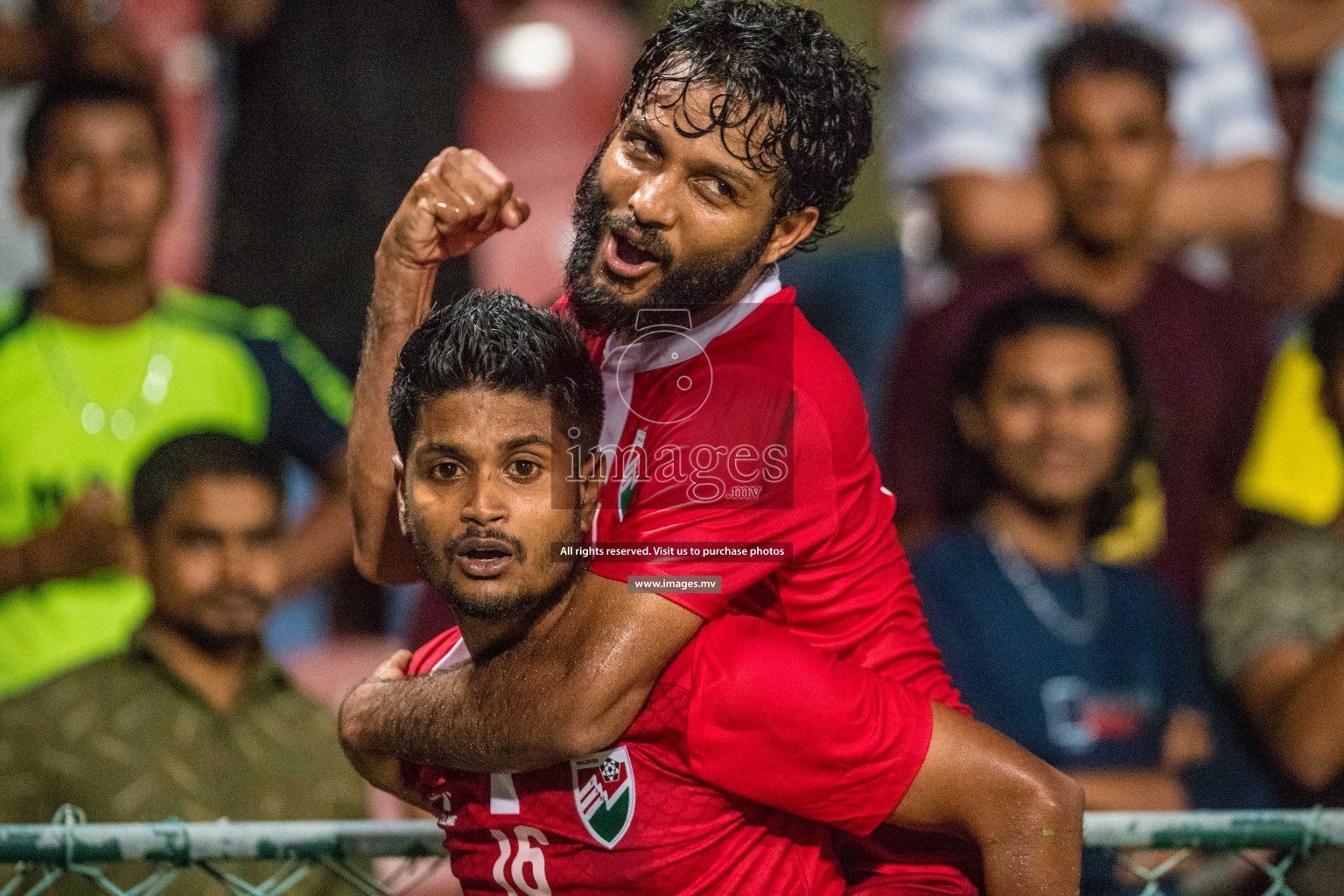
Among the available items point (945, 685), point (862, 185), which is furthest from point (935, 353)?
point (945, 685)

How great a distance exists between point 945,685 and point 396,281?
3.07 ft

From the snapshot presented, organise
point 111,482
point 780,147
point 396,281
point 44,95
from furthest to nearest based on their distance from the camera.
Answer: point 44,95 → point 111,482 → point 396,281 → point 780,147

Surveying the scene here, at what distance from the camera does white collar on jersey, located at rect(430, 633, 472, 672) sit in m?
2.04

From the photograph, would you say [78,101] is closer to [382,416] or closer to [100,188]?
[100,188]

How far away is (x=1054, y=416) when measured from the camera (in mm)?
3703

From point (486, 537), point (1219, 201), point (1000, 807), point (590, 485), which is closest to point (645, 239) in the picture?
point (590, 485)

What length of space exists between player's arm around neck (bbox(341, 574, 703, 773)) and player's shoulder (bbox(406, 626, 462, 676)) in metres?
0.22

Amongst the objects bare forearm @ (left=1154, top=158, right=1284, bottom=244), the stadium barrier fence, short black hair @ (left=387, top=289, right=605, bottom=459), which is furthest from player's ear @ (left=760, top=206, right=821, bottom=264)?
bare forearm @ (left=1154, top=158, right=1284, bottom=244)

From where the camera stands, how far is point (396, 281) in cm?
211

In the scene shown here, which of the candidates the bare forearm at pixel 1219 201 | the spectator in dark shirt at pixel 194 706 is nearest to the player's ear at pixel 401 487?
the spectator in dark shirt at pixel 194 706

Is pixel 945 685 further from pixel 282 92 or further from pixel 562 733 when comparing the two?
pixel 282 92

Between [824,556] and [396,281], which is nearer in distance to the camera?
[824,556]

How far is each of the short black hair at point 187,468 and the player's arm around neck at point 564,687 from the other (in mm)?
1859

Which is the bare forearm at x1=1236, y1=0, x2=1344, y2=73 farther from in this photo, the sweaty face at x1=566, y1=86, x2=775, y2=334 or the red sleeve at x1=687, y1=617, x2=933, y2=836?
the red sleeve at x1=687, y1=617, x2=933, y2=836
